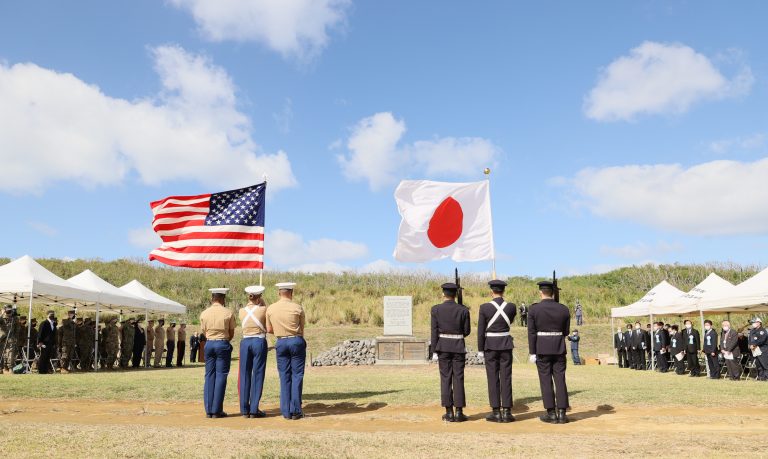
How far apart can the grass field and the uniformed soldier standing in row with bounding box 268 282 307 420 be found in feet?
0.93

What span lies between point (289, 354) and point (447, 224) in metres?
4.37

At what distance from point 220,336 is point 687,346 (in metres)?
14.9

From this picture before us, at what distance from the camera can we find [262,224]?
11031mm

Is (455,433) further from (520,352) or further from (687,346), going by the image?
(520,352)

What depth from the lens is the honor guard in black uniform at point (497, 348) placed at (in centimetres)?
839

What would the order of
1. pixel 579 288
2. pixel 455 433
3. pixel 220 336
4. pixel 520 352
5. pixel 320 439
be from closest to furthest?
pixel 320 439 < pixel 455 433 < pixel 220 336 < pixel 520 352 < pixel 579 288

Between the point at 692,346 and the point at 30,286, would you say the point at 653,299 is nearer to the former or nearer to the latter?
the point at 692,346

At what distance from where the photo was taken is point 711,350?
55.6ft

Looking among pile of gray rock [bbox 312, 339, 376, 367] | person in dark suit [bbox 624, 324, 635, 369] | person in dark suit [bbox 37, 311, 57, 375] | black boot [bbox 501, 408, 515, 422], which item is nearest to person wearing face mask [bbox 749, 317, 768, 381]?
person in dark suit [bbox 624, 324, 635, 369]

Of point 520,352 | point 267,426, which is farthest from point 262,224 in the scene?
point 520,352

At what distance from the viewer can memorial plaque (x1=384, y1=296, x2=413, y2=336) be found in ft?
73.3

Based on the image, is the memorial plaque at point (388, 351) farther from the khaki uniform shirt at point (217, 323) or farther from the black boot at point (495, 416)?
the black boot at point (495, 416)

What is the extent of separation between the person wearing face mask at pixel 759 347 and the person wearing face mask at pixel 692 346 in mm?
1926

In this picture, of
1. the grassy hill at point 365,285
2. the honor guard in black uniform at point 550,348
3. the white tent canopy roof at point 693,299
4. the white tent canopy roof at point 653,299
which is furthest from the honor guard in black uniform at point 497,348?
the grassy hill at point 365,285
